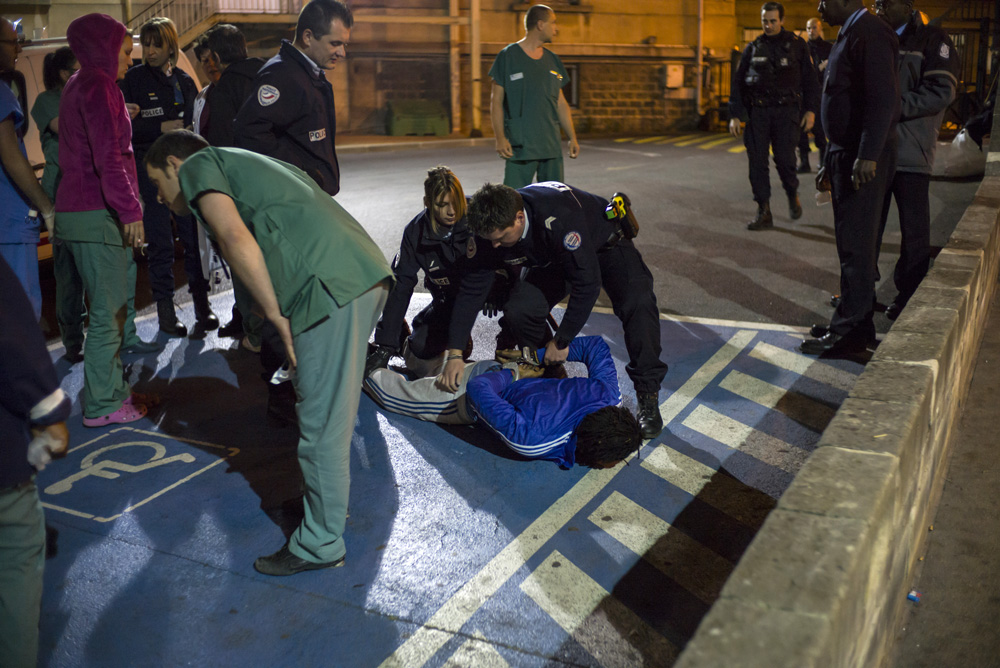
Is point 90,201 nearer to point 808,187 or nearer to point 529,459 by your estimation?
point 529,459

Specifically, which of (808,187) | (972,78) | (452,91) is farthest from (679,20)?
(808,187)

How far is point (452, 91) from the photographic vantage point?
2322 cm

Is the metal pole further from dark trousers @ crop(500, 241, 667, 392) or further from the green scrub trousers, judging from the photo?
the green scrub trousers

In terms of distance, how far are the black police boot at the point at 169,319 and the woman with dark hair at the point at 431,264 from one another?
6.68ft

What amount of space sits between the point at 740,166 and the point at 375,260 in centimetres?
1252

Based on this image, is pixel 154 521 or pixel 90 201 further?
pixel 90 201

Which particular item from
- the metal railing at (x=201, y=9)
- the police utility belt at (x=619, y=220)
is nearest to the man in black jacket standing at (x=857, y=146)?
the police utility belt at (x=619, y=220)

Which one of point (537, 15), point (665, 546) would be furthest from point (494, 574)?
point (537, 15)

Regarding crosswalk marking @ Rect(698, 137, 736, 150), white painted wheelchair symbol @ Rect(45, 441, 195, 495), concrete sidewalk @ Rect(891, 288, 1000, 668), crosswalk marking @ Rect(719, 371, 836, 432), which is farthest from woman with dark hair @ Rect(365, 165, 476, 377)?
crosswalk marking @ Rect(698, 137, 736, 150)

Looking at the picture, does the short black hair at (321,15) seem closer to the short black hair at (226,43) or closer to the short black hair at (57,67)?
the short black hair at (226,43)

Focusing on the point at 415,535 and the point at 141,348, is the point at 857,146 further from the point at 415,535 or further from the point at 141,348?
the point at 141,348

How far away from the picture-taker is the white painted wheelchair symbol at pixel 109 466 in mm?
4098

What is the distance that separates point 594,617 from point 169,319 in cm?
437

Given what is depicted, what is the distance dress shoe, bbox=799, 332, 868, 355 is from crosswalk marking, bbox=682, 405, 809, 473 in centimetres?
118
